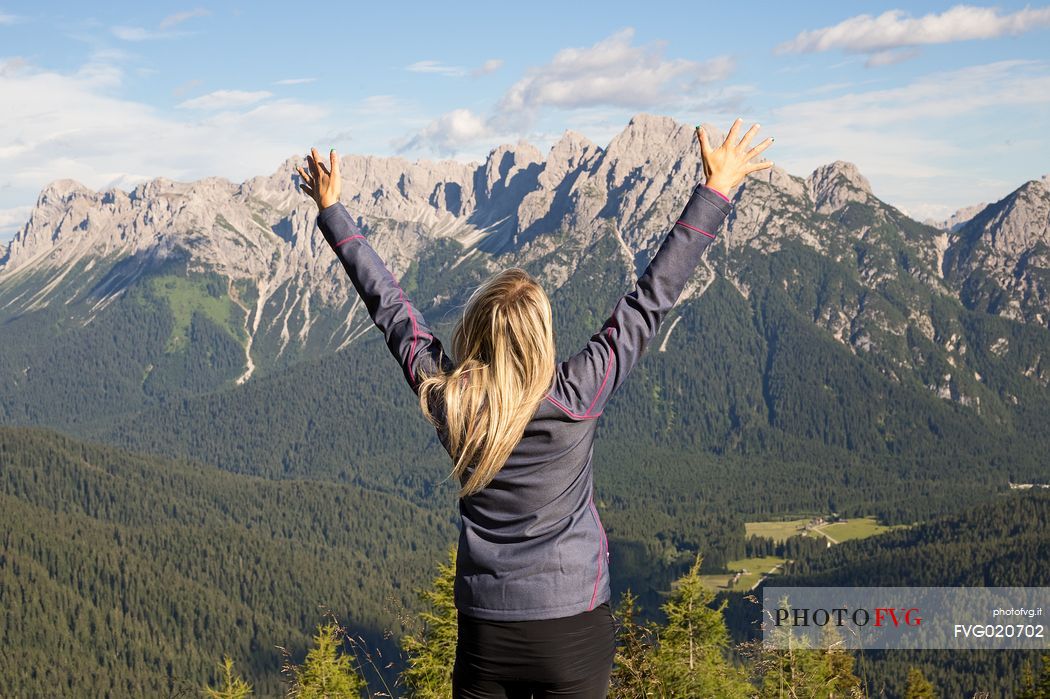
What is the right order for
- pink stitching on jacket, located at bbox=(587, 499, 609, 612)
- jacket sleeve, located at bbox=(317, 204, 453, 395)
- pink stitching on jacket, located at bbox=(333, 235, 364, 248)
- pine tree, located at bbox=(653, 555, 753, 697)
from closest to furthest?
pink stitching on jacket, located at bbox=(587, 499, 609, 612) → jacket sleeve, located at bbox=(317, 204, 453, 395) → pink stitching on jacket, located at bbox=(333, 235, 364, 248) → pine tree, located at bbox=(653, 555, 753, 697)

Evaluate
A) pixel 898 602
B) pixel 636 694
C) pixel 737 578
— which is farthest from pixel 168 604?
pixel 636 694

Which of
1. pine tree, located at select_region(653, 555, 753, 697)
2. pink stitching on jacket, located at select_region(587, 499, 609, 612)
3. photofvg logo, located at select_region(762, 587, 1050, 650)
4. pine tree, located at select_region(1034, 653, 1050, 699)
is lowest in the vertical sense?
photofvg logo, located at select_region(762, 587, 1050, 650)

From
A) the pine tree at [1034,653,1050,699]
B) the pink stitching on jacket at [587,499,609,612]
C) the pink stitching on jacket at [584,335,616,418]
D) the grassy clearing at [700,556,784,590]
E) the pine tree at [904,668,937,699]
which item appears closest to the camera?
the pink stitching on jacket at [584,335,616,418]

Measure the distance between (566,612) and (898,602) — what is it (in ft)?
464

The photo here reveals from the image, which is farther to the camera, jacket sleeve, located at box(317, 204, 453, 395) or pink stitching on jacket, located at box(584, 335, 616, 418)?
jacket sleeve, located at box(317, 204, 453, 395)

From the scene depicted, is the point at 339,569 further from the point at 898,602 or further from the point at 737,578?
the point at 898,602

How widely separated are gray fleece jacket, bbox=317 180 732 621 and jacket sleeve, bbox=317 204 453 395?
0.31ft

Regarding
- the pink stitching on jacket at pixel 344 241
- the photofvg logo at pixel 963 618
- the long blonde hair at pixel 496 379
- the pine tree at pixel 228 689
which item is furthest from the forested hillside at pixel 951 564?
the long blonde hair at pixel 496 379

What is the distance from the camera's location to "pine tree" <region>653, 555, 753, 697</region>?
12.5 m

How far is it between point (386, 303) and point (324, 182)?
1287mm

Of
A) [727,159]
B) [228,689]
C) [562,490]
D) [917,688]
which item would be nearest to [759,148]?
[727,159]

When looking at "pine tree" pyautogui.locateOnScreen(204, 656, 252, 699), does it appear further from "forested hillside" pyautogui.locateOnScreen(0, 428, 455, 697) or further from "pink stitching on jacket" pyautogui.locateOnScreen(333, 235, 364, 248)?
"forested hillside" pyautogui.locateOnScreen(0, 428, 455, 697)

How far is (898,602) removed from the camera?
430 ft

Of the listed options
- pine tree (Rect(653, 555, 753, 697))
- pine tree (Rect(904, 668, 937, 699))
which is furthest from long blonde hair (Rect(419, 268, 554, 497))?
pine tree (Rect(904, 668, 937, 699))
